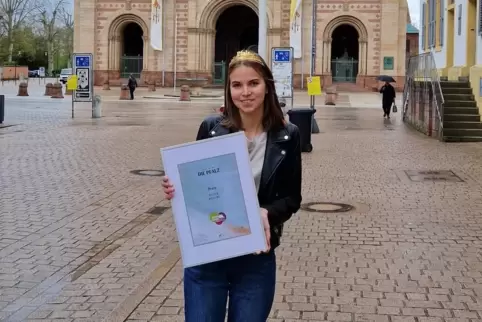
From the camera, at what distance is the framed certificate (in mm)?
3160

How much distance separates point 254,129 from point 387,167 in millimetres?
10933

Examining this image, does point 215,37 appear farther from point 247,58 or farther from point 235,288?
point 235,288

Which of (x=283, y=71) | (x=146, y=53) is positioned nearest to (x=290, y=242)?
(x=283, y=71)

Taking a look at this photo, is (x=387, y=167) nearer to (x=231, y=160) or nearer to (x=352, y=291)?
(x=352, y=291)

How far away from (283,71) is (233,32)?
41.5 metres

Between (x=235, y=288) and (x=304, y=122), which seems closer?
(x=235, y=288)

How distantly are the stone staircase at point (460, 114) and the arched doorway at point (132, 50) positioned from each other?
127ft

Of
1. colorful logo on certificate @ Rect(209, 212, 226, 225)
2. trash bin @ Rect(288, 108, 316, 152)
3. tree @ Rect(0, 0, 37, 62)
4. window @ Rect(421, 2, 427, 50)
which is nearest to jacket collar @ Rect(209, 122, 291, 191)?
colorful logo on certificate @ Rect(209, 212, 226, 225)

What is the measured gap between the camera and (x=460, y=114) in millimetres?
20266

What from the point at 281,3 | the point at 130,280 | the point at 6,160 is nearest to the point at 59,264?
the point at 130,280

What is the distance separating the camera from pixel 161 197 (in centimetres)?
1059

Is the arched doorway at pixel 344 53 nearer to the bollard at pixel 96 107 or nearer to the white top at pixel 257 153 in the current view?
the bollard at pixel 96 107

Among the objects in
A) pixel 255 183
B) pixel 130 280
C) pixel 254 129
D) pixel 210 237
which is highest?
pixel 254 129

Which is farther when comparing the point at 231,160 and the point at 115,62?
the point at 115,62
